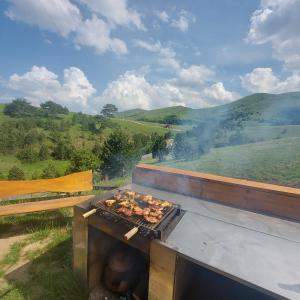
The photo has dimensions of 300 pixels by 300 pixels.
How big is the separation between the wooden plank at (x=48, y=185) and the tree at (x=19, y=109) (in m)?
58.0

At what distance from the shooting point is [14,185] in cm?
418

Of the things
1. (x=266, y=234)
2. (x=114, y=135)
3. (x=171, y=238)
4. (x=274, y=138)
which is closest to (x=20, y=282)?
(x=171, y=238)

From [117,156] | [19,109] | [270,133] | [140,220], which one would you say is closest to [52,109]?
[19,109]

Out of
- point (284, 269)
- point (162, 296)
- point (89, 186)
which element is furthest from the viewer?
point (89, 186)

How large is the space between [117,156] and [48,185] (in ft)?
61.8

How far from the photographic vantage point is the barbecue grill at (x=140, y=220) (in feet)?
6.84

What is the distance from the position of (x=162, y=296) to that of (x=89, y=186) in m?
3.27

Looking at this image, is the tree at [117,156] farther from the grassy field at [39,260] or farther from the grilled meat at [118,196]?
the grilled meat at [118,196]

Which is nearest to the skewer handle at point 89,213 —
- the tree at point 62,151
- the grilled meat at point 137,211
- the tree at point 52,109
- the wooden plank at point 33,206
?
the grilled meat at point 137,211

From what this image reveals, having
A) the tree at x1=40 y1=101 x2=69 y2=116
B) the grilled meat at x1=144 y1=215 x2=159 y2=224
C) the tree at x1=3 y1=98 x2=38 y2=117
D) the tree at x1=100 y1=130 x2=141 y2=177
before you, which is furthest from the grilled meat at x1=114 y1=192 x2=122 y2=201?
the tree at x1=40 y1=101 x2=69 y2=116

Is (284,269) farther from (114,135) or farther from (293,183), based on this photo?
(114,135)

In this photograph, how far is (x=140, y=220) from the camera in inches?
91.4

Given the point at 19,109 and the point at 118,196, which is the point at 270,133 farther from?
the point at 19,109

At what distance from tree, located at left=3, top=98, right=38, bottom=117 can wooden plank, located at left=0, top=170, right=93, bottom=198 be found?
5798 centimetres
